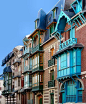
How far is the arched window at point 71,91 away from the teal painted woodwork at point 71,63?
3.95 feet

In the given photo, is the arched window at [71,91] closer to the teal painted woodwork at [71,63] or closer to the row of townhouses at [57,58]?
the row of townhouses at [57,58]

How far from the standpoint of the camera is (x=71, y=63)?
83.6 feet

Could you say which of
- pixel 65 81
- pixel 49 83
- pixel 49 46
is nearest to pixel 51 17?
pixel 49 46

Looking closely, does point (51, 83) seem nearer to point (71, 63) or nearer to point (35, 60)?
point (35, 60)

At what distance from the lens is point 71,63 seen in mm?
25484

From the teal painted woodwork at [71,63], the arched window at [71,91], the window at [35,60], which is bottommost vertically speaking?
the arched window at [71,91]

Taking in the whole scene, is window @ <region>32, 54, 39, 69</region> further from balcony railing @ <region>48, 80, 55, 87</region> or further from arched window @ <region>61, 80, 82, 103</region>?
arched window @ <region>61, 80, 82, 103</region>

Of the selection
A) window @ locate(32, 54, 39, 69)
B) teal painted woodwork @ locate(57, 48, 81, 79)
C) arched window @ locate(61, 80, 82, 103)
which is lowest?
arched window @ locate(61, 80, 82, 103)

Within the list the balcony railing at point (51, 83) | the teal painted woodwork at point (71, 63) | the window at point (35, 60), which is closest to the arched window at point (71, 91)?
the teal painted woodwork at point (71, 63)

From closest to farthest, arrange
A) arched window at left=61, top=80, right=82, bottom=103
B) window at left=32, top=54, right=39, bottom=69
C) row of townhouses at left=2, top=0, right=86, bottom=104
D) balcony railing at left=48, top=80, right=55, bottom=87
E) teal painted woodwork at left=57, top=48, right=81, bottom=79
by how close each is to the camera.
A: teal painted woodwork at left=57, top=48, right=81, bottom=79 < row of townhouses at left=2, top=0, right=86, bottom=104 < arched window at left=61, top=80, right=82, bottom=103 < balcony railing at left=48, top=80, right=55, bottom=87 < window at left=32, top=54, right=39, bottom=69

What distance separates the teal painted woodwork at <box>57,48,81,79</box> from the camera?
Result: 81.5ft

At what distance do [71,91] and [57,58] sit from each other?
4590 mm

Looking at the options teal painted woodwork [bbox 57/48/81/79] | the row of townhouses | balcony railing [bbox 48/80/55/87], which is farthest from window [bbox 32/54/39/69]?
teal painted woodwork [bbox 57/48/81/79]

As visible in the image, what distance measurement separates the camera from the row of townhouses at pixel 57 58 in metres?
25.0
